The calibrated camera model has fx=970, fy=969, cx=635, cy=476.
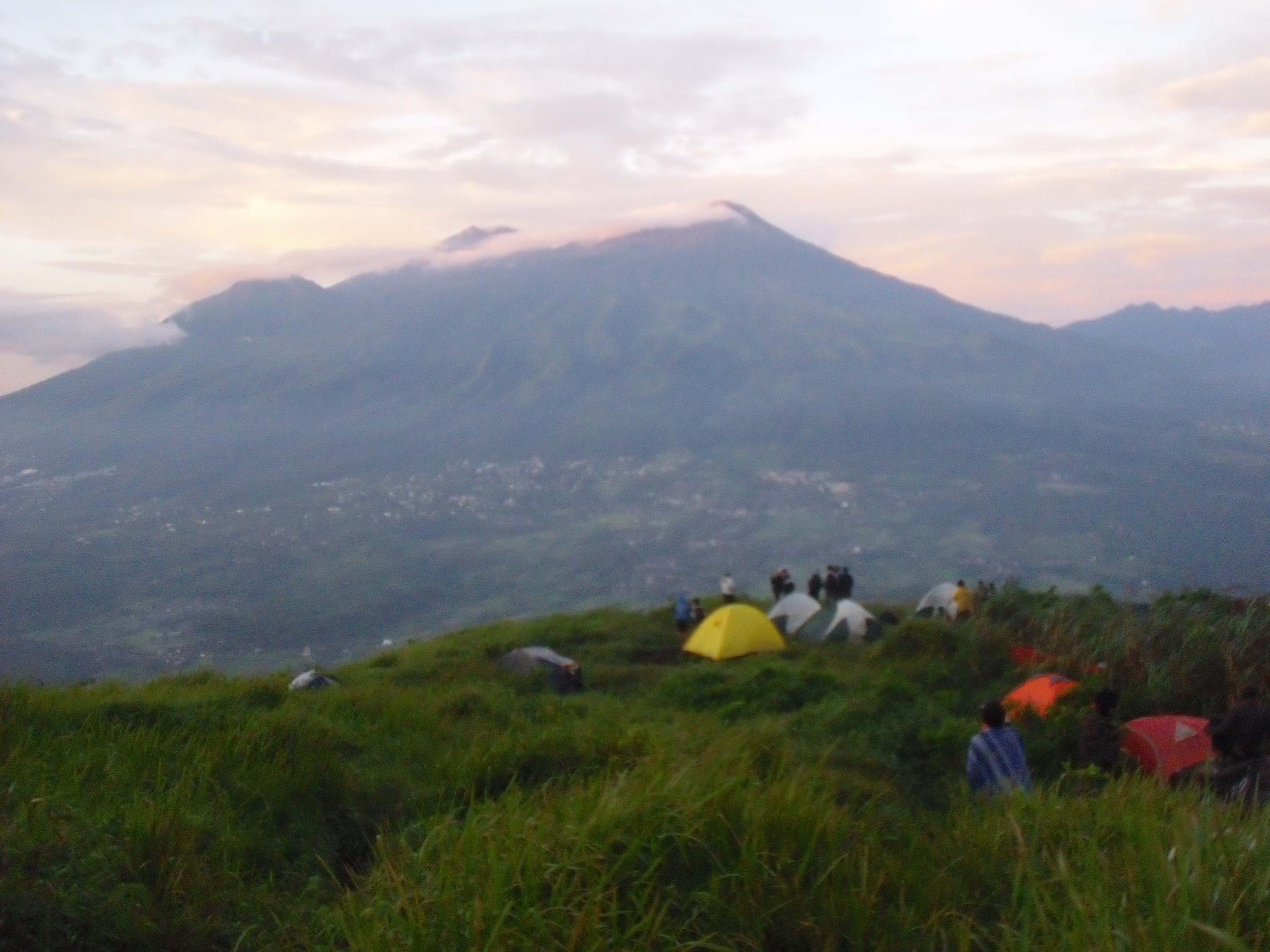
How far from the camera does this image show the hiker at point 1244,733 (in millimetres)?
6695

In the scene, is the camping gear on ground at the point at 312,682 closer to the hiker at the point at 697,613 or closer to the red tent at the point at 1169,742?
the red tent at the point at 1169,742

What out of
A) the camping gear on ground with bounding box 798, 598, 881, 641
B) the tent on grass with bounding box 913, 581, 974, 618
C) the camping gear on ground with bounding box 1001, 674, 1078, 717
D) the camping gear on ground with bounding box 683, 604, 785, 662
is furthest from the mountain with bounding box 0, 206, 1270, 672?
the camping gear on ground with bounding box 1001, 674, 1078, 717

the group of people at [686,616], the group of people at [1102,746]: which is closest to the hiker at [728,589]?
the group of people at [686,616]

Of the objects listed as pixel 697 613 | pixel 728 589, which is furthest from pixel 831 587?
pixel 697 613

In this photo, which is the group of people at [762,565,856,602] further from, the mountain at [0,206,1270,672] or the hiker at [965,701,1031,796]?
the mountain at [0,206,1270,672]

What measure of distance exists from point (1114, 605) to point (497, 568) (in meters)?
81.3

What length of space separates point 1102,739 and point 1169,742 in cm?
174

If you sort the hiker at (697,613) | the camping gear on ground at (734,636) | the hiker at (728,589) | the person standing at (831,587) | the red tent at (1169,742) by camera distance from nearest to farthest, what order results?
the red tent at (1169,742), the camping gear on ground at (734,636), the hiker at (697,613), the hiker at (728,589), the person standing at (831,587)

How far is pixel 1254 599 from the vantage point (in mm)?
12953

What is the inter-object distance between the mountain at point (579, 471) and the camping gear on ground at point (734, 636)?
107 ft

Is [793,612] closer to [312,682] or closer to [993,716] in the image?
[312,682]

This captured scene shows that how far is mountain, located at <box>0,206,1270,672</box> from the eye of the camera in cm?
8494

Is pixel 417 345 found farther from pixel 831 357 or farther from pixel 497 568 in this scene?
pixel 497 568

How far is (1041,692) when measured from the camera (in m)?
10.1
